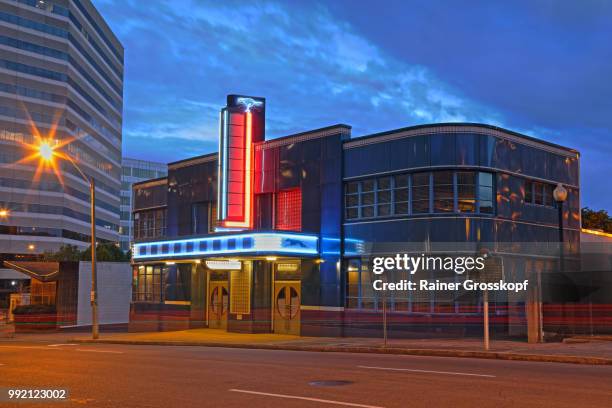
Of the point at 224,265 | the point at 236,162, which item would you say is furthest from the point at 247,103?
the point at 224,265

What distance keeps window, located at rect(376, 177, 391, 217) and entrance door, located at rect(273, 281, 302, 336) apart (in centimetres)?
544

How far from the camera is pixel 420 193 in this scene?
93.0ft

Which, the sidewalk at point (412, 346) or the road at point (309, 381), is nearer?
the road at point (309, 381)

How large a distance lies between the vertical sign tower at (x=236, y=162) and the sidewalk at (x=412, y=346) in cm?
561

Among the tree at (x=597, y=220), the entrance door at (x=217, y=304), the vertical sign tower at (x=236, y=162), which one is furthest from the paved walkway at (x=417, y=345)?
the tree at (x=597, y=220)

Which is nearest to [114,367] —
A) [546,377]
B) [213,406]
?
[213,406]

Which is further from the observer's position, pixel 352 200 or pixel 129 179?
pixel 129 179

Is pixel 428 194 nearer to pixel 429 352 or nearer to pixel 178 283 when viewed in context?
pixel 429 352

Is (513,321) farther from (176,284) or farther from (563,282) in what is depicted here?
(176,284)

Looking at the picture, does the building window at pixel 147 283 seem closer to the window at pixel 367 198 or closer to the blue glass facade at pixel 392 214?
the blue glass facade at pixel 392 214

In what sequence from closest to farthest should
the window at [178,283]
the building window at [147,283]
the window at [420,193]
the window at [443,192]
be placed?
the window at [443,192], the window at [420,193], the window at [178,283], the building window at [147,283]

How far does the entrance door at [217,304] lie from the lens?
37.0m

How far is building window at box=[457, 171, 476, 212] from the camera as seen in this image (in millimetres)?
27594

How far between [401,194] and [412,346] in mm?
7559
